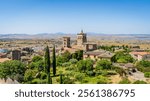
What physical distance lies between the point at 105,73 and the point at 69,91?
11.7 meters

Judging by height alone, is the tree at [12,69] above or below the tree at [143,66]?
above

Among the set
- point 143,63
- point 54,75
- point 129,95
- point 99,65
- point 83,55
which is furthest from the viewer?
point 83,55

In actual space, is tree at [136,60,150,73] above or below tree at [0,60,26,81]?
below

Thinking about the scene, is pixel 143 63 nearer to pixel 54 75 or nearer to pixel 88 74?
pixel 88 74

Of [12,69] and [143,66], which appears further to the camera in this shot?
[143,66]

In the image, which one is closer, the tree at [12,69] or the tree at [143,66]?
the tree at [12,69]

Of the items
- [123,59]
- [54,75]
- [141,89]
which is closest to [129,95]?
[141,89]

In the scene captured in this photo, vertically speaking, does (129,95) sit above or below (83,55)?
above

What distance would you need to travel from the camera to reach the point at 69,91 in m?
1.80

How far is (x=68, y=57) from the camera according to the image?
18797mm

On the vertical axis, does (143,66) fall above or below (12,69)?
below

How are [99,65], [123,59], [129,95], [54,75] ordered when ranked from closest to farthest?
[129,95], [54,75], [99,65], [123,59]

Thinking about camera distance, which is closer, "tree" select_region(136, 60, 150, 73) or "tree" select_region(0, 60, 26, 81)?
"tree" select_region(0, 60, 26, 81)

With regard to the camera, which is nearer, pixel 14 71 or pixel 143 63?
pixel 14 71
